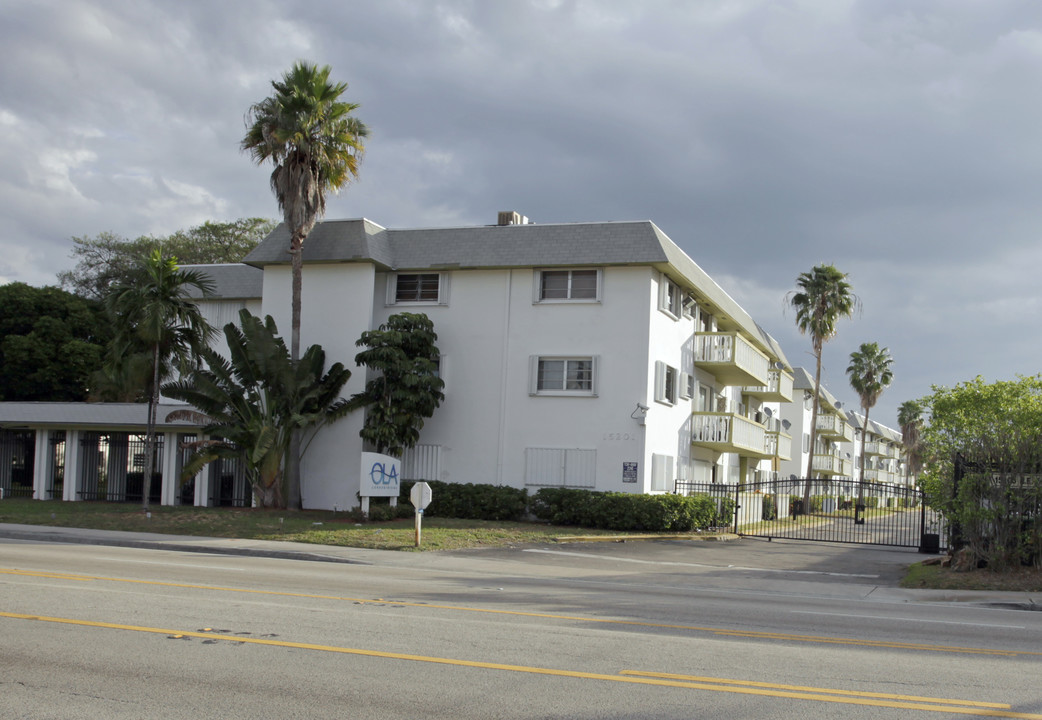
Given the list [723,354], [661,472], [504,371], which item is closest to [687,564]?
[661,472]

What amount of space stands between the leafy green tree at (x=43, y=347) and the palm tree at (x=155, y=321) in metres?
21.5

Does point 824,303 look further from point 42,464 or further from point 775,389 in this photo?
point 42,464

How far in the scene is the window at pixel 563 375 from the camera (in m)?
27.8

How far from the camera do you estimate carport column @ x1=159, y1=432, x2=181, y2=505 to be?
3030 centimetres

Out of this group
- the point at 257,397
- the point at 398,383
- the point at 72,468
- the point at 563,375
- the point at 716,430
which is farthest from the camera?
the point at 716,430

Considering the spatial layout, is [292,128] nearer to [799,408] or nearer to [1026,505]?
[1026,505]

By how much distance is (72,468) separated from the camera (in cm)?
3162

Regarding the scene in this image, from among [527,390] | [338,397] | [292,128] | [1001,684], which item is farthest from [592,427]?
[1001,684]

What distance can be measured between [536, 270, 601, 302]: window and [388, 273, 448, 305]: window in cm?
305

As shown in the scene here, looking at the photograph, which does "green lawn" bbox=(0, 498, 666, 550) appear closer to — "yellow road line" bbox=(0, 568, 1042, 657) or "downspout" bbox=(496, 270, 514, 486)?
"downspout" bbox=(496, 270, 514, 486)

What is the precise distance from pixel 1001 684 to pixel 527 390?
20.7 meters

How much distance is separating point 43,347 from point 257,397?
2492 centimetres

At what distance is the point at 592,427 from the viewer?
27406mm

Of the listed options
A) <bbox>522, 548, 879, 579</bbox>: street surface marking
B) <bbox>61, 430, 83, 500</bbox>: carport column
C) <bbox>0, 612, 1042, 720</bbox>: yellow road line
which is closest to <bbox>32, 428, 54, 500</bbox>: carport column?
<bbox>61, 430, 83, 500</bbox>: carport column
